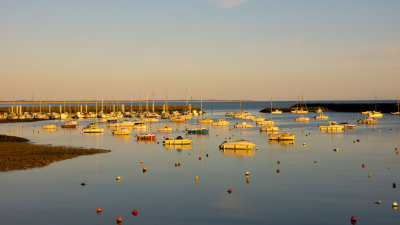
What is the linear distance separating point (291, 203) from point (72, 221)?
54.1ft

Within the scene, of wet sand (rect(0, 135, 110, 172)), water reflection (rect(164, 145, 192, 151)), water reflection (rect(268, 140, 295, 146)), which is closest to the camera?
wet sand (rect(0, 135, 110, 172))

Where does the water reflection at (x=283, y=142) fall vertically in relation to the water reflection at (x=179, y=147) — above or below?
above

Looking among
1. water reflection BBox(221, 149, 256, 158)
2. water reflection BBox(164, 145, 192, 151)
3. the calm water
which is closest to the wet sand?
the calm water

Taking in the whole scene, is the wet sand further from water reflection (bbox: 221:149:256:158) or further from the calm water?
water reflection (bbox: 221:149:256:158)

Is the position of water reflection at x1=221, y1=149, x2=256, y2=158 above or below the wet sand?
below

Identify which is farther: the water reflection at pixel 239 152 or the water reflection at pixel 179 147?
the water reflection at pixel 179 147

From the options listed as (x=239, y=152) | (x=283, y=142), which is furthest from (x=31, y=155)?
(x=283, y=142)

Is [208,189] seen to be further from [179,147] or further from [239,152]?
[179,147]

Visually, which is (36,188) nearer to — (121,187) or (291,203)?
(121,187)

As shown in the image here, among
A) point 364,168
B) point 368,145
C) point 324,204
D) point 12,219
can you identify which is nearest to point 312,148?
point 368,145

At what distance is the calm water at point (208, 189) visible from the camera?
30547mm

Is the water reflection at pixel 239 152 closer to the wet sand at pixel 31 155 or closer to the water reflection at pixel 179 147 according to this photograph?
the water reflection at pixel 179 147

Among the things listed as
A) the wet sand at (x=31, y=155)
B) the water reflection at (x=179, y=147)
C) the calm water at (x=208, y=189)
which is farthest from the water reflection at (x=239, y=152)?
the wet sand at (x=31, y=155)

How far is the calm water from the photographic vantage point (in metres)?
30.5
